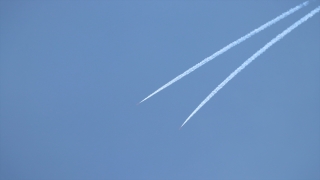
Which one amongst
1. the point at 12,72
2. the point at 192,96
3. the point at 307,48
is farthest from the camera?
the point at 12,72

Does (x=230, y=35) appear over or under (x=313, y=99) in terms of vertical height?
over

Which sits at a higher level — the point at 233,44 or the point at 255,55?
the point at 233,44

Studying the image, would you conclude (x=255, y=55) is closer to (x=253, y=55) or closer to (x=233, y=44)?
(x=253, y=55)

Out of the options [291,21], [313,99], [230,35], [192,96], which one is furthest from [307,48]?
[192,96]

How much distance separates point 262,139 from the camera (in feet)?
7.33

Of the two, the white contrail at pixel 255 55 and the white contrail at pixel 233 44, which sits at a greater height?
the white contrail at pixel 233 44

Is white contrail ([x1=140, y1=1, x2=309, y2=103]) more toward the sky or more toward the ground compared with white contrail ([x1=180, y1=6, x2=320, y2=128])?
more toward the sky

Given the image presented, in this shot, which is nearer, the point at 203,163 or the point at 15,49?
the point at 203,163

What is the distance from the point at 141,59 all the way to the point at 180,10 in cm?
45

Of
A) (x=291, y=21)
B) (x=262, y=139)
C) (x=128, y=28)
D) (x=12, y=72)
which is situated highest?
(x=12, y=72)

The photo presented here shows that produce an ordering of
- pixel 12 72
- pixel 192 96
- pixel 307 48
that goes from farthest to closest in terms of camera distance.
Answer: pixel 12 72
pixel 192 96
pixel 307 48

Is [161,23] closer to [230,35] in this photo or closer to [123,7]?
[123,7]

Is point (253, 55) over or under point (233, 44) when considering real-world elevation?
under

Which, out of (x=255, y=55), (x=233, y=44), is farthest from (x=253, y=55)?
(x=233, y=44)
